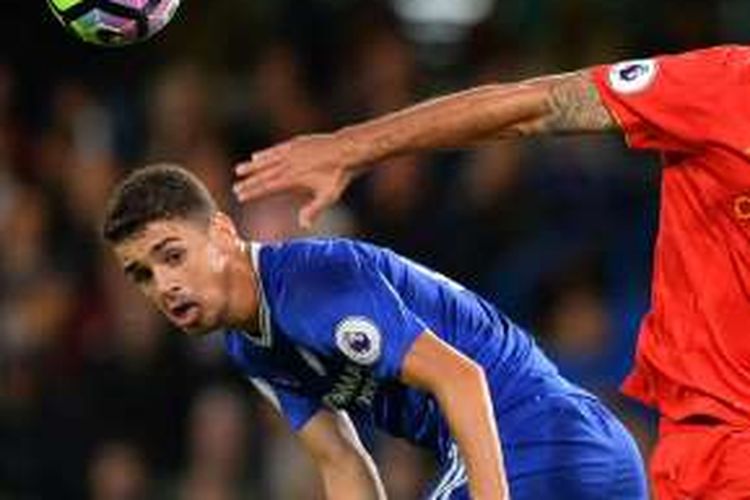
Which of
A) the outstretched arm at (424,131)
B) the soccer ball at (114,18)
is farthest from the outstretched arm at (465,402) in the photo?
the soccer ball at (114,18)

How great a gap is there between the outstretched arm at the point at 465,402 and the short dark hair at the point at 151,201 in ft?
2.31

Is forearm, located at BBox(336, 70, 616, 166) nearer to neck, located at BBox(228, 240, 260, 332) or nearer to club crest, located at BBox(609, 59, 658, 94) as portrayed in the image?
club crest, located at BBox(609, 59, 658, 94)

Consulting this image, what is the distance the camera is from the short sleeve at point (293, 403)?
5.63 meters

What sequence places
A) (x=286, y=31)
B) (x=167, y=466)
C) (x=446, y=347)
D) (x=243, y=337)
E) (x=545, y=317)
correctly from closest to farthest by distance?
(x=446, y=347), (x=243, y=337), (x=545, y=317), (x=167, y=466), (x=286, y=31)

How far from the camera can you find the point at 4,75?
34.4 feet

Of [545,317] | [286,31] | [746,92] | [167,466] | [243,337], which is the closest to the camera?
[746,92]

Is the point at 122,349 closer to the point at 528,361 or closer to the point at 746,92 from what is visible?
the point at 528,361

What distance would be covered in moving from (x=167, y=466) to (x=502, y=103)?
15.7 ft

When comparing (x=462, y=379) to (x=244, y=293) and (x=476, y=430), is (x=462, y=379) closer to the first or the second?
(x=476, y=430)

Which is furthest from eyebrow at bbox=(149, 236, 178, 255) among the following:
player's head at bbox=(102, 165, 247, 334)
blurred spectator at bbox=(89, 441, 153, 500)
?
blurred spectator at bbox=(89, 441, 153, 500)

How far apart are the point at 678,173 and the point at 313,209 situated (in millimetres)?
875

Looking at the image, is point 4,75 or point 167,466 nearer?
point 167,466

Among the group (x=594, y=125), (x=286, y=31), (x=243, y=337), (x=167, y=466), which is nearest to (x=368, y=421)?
(x=243, y=337)

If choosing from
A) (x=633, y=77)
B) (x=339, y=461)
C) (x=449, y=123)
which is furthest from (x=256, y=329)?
(x=633, y=77)
